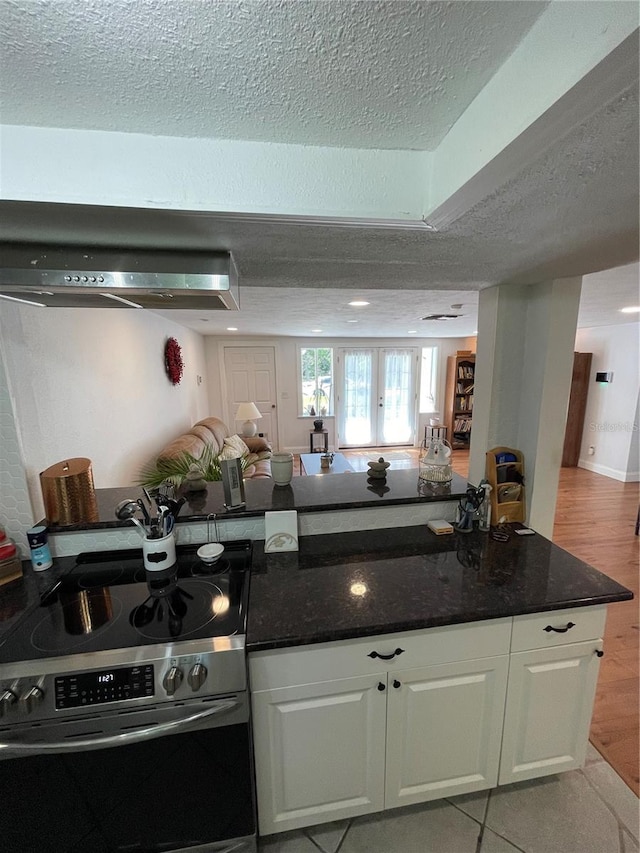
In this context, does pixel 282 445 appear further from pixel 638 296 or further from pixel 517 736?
pixel 517 736

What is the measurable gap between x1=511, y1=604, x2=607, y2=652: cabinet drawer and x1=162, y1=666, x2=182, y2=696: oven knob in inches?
41.2

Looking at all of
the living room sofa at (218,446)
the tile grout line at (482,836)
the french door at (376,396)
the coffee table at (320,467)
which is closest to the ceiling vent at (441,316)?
the coffee table at (320,467)

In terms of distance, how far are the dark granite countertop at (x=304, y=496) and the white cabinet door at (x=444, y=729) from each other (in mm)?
679

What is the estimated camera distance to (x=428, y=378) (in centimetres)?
693

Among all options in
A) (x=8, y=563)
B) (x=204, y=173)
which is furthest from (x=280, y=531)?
(x=204, y=173)

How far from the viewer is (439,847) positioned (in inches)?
47.6

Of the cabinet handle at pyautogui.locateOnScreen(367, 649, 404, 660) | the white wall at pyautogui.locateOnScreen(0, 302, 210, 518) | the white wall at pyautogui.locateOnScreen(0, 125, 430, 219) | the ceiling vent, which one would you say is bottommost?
the cabinet handle at pyautogui.locateOnScreen(367, 649, 404, 660)

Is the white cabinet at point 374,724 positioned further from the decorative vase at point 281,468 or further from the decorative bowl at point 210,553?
the decorative vase at point 281,468

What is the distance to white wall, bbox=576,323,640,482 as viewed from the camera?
15.2 feet

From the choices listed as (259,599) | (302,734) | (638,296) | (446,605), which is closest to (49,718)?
(259,599)

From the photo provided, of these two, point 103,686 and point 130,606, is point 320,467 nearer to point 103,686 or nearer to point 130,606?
point 130,606

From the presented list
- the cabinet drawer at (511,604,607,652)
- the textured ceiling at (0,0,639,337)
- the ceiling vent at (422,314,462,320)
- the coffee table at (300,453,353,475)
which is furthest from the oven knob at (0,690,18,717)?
the ceiling vent at (422,314,462,320)

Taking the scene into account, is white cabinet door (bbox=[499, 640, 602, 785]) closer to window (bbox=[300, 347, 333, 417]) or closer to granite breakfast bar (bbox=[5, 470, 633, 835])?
granite breakfast bar (bbox=[5, 470, 633, 835])

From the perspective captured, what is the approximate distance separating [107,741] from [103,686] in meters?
0.14
